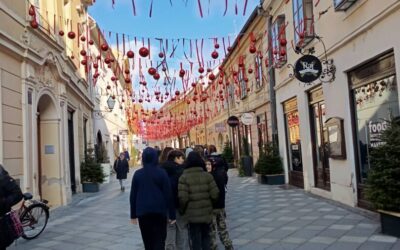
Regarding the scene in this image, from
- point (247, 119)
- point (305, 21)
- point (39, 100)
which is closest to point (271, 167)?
point (247, 119)

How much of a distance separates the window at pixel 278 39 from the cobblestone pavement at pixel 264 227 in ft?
15.4

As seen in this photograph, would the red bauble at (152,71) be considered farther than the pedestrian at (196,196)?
Yes

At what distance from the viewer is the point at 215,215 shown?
22.0 ft

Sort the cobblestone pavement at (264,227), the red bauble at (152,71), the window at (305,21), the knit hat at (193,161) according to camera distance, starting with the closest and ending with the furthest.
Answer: the knit hat at (193,161) → the cobblestone pavement at (264,227) → the red bauble at (152,71) → the window at (305,21)

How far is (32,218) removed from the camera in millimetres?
8867

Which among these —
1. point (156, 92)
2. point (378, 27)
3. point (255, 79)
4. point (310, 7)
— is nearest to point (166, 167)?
point (378, 27)

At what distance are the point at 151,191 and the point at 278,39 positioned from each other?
10.9 meters

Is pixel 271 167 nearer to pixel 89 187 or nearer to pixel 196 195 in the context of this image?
pixel 89 187

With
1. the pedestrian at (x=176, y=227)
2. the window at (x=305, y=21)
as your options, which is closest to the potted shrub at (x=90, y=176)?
the window at (x=305, y=21)

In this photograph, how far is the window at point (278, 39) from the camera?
14.8 meters

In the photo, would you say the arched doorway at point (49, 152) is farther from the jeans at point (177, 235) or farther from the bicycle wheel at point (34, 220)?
the jeans at point (177, 235)

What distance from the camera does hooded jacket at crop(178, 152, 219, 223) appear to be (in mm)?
5922

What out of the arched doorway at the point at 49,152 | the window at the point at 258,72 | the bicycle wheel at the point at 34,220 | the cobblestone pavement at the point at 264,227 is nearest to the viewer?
the cobblestone pavement at the point at 264,227

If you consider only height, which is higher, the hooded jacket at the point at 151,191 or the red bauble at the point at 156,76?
the red bauble at the point at 156,76
